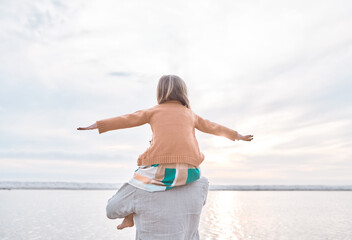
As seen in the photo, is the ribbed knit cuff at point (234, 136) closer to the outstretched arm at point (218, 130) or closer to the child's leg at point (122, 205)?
the outstretched arm at point (218, 130)

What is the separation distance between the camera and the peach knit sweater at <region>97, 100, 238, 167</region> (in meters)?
2.80

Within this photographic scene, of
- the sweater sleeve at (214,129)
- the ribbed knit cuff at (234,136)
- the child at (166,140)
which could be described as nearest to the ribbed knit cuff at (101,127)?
the child at (166,140)

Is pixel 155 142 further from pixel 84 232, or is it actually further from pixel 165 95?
pixel 84 232

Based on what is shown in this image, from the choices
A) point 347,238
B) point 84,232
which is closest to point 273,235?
point 347,238

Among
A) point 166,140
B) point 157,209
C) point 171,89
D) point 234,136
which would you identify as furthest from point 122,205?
point 234,136

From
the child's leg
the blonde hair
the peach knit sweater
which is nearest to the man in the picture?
the child's leg

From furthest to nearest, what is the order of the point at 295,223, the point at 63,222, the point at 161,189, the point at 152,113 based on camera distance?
the point at 295,223, the point at 63,222, the point at 152,113, the point at 161,189

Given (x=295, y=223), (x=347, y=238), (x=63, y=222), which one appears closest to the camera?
(x=347, y=238)

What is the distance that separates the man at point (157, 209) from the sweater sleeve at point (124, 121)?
1.64 ft

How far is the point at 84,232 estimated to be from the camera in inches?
264

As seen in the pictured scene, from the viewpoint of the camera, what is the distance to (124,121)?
287 centimetres

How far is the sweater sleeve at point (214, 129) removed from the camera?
10.6ft

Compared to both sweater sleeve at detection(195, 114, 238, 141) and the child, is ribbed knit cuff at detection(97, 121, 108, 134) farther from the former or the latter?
sweater sleeve at detection(195, 114, 238, 141)

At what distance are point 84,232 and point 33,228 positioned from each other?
120 cm
